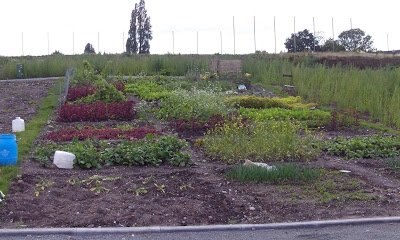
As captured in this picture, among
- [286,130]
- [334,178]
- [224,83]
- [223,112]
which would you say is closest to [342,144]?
[286,130]

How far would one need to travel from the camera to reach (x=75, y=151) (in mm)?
8727

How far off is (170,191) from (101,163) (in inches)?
69.9

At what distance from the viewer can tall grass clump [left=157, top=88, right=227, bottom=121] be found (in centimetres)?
1291

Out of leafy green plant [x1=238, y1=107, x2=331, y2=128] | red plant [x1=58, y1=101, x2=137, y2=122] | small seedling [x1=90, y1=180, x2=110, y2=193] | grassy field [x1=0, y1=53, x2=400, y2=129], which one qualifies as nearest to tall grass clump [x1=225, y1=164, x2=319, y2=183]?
small seedling [x1=90, y1=180, x2=110, y2=193]

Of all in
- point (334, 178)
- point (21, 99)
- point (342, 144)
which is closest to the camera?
point (334, 178)

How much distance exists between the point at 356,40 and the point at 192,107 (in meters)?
38.7

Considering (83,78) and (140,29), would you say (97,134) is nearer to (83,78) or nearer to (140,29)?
(83,78)

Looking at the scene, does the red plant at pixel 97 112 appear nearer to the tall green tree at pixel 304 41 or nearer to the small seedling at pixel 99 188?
the small seedling at pixel 99 188

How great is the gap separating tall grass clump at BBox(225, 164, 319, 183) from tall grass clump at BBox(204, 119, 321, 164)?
108 centimetres

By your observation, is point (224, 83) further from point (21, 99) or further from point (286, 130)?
point (286, 130)

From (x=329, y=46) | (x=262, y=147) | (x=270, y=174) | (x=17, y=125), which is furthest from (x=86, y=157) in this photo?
(x=329, y=46)

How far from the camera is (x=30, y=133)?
11438 mm

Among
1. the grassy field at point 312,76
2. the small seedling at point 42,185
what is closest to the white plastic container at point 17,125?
the small seedling at point 42,185

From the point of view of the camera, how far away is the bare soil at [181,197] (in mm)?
6363
